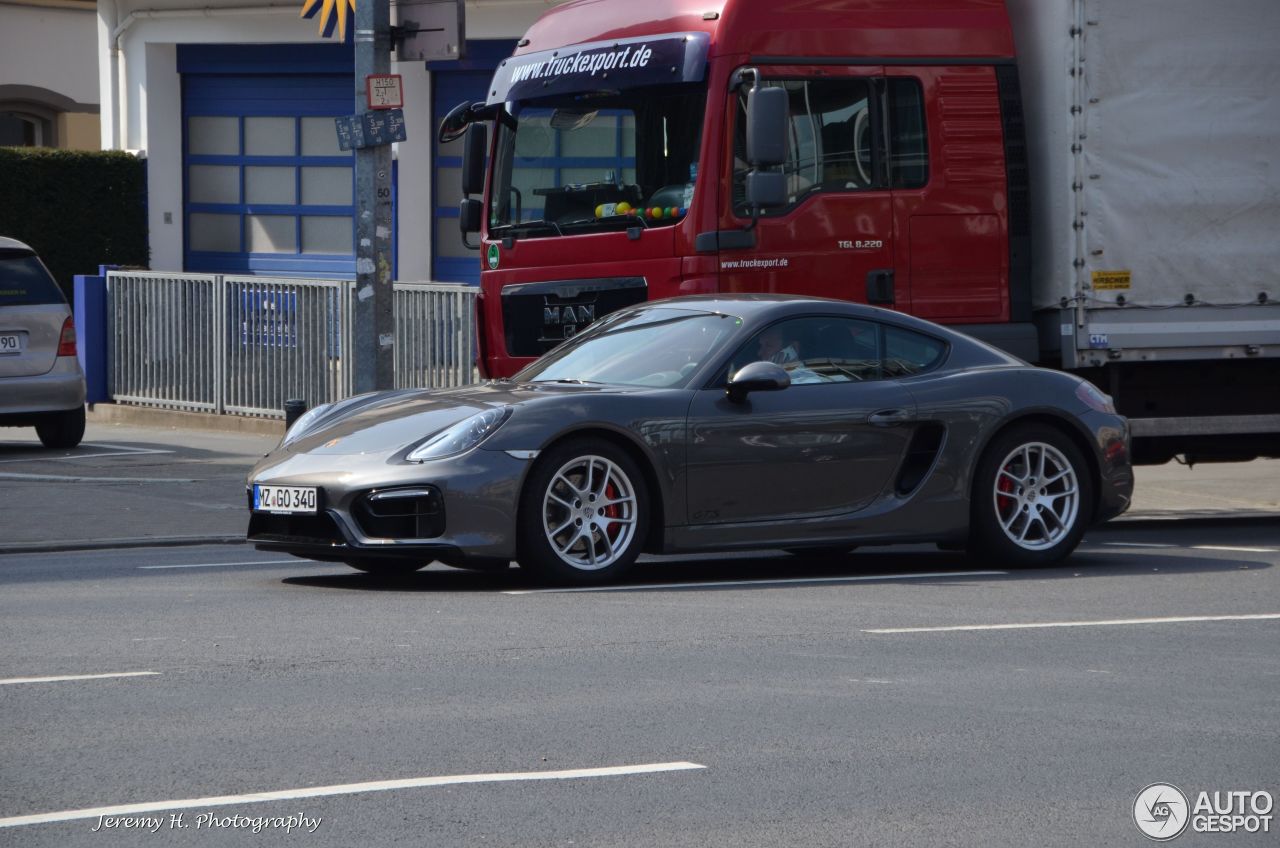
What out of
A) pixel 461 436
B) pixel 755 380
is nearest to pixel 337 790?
pixel 461 436

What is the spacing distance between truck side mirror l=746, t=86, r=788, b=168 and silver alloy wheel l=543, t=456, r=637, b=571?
292 cm

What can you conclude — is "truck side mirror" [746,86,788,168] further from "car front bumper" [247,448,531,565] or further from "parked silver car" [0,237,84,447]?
"parked silver car" [0,237,84,447]

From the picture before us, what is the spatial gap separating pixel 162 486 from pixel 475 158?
314 centimetres

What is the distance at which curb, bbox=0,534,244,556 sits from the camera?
11.1m

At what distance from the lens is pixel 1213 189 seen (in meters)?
12.4

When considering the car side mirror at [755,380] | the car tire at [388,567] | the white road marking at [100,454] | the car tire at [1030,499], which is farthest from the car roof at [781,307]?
the white road marking at [100,454]

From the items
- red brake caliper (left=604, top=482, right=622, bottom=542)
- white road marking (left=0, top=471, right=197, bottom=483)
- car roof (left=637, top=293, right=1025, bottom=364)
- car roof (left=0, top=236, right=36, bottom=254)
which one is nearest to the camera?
red brake caliper (left=604, top=482, right=622, bottom=542)

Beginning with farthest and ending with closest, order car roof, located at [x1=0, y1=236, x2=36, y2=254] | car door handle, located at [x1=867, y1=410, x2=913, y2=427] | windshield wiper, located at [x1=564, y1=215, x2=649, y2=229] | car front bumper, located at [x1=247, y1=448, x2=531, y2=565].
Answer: car roof, located at [x1=0, y1=236, x2=36, y2=254], windshield wiper, located at [x1=564, y1=215, x2=649, y2=229], car door handle, located at [x1=867, y1=410, x2=913, y2=427], car front bumper, located at [x1=247, y1=448, x2=531, y2=565]

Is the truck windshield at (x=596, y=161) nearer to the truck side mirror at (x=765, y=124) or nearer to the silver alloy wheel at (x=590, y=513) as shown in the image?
the truck side mirror at (x=765, y=124)

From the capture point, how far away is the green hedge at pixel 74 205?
82.8 ft

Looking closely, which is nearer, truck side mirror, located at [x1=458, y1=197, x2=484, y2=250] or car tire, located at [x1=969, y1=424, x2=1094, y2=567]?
car tire, located at [x1=969, y1=424, x2=1094, y2=567]

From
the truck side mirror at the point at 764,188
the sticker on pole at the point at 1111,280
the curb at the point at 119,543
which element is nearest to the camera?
the curb at the point at 119,543

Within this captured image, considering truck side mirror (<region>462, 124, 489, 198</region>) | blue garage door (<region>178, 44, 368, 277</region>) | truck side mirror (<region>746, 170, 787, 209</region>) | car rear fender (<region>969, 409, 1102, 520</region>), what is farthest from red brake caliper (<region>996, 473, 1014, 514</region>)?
blue garage door (<region>178, 44, 368, 277</region>)

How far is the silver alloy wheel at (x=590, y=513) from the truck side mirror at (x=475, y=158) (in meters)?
4.77
